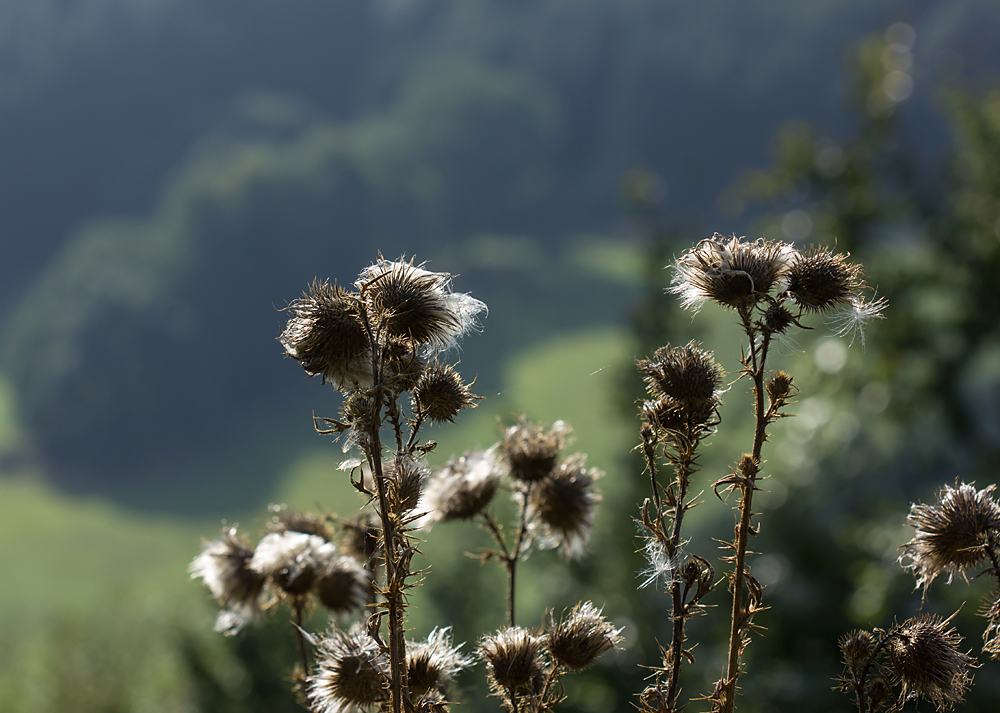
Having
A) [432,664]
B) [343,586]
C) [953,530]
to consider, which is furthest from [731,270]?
[343,586]

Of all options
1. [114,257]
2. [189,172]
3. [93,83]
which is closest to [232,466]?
[114,257]

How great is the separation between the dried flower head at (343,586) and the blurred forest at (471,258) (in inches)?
139

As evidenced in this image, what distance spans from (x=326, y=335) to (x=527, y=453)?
45cm

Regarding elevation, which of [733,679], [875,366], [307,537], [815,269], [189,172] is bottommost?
[733,679]

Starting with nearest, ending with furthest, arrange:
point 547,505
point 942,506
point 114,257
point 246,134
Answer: point 942,506, point 547,505, point 114,257, point 246,134

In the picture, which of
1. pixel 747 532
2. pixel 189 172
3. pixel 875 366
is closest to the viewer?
pixel 747 532

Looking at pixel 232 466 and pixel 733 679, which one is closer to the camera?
pixel 733 679

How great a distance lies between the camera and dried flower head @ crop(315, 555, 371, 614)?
3.47 ft

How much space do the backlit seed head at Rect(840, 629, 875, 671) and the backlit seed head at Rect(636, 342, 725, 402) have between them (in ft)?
0.92

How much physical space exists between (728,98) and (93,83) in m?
Result: 27.7

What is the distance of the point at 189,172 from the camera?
33.3m

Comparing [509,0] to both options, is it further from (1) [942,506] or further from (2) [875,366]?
(1) [942,506]

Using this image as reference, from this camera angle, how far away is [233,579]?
3.95 feet

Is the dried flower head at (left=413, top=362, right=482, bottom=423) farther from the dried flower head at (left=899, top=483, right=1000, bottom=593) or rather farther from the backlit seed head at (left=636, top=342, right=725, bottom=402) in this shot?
the dried flower head at (left=899, top=483, right=1000, bottom=593)
